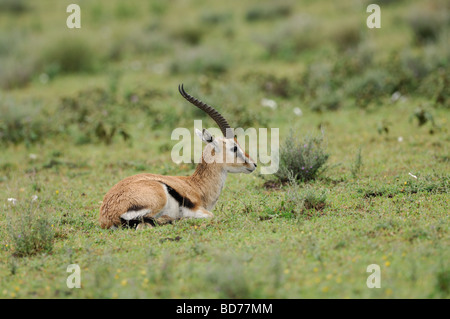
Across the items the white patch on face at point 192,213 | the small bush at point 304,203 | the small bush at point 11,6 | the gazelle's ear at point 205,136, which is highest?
the small bush at point 11,6

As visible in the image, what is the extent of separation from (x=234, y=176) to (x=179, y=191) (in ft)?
7.86

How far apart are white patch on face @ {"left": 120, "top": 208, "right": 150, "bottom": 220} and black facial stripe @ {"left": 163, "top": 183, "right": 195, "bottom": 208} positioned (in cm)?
39

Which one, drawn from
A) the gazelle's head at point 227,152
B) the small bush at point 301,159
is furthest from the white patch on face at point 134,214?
the small bush at point 301,159

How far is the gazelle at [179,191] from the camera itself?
649cm

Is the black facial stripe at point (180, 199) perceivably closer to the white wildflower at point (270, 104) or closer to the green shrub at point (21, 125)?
the green shrub at point (21, 125)

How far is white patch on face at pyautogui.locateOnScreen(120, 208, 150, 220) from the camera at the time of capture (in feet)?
21.2

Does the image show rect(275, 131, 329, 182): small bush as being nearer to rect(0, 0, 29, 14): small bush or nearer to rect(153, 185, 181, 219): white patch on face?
rect(153, 185, 181, 219): white patch on face

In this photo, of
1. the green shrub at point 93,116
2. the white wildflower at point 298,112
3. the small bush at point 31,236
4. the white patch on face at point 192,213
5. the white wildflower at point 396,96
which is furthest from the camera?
the white wildflower at point 396,96

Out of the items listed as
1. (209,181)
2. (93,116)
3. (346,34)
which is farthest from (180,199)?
(346,34)

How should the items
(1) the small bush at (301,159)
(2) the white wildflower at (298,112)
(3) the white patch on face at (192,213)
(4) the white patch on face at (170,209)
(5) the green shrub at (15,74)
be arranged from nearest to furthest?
(4) the white patch on face at (170,209) → (3) the white patch on face at (192,213) → (1) the small bush at (301,159) → (2) the white wildflower at (298,112) → (5) the green shrub at (15,74)

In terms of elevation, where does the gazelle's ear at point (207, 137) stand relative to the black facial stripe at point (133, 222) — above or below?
above

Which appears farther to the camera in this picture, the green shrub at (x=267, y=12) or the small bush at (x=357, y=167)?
the green shrub at (x=267, y=12)

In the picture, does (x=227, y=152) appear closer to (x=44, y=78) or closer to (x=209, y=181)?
(x=209, y=181)

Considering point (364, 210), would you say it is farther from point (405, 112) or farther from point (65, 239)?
point (405, 112)
